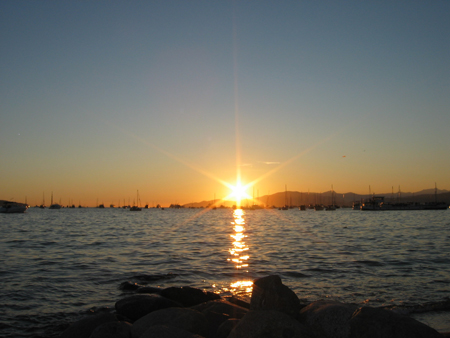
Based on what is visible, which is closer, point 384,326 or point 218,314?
point 384,326

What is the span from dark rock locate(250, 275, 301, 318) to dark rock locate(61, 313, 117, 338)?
12.9ft

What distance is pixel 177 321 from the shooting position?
25.1ft

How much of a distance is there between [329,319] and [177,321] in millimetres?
3262

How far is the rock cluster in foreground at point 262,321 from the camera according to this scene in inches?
242

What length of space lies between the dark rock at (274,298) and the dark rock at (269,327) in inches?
55.8

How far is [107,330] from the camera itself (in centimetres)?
766

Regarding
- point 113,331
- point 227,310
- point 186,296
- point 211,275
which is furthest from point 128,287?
point 113,331

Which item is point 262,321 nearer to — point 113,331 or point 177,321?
point 177,321

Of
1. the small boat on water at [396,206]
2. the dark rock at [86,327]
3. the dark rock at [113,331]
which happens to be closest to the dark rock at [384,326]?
the dark rock at [113,331]

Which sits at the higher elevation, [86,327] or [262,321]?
[262,321]

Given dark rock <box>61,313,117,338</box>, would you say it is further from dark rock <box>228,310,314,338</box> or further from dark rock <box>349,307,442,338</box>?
dark rock <box>349,307,442,338</box>

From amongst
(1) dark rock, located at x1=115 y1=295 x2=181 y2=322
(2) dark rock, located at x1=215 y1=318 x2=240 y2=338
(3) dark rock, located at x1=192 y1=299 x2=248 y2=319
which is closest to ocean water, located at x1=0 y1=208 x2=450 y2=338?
(1) dark rock, located at x1=115 y1=295 x2=181 y2=322

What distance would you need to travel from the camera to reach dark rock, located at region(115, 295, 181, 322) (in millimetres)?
10234

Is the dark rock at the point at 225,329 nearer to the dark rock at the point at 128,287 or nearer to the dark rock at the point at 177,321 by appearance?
the dark rock at the point at 177,321
